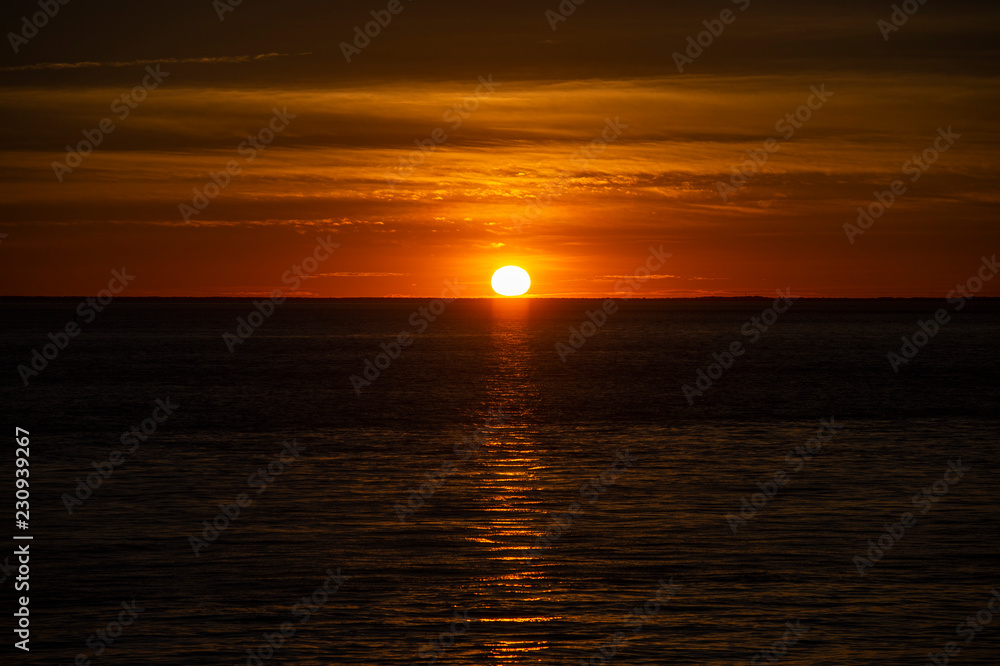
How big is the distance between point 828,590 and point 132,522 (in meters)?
15.6

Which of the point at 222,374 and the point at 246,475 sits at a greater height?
the point at 222,374

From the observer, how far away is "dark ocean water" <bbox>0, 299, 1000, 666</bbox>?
669 inches

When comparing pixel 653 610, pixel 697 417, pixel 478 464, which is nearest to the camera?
pixel 653 610

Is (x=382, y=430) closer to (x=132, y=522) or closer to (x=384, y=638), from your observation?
(x=132, y=522)

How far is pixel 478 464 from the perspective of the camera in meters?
35.1

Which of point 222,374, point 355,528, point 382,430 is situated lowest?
point 355,528

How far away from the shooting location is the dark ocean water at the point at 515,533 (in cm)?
1698

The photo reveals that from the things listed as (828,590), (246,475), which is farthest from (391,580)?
(246,475)

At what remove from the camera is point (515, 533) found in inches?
957

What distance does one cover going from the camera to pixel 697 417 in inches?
1953

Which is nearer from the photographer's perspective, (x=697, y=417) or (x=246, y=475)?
(x=246, y=475)

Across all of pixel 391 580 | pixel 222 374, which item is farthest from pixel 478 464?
pixel 222 374

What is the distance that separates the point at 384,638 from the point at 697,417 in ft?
113

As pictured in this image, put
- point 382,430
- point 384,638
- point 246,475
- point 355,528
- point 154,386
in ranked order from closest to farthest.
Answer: point 384,638
point 355,528
point 246,475
point 382,430
point 154,386
